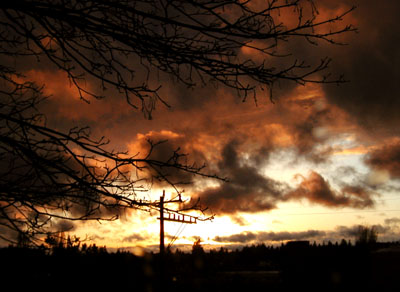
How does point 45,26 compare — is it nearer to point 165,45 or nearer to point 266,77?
point 165,45

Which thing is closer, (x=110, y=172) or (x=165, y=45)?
(x=165, y=45)

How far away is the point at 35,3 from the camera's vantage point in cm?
280

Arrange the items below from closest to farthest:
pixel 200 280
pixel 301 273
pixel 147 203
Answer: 1. pixel 147 203
2. pixel 301 273
3. pixel 200 280

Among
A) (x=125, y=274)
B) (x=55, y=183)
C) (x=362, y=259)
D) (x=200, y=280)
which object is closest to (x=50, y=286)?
(x=125, y=274)

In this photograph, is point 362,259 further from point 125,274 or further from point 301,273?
point 125,274

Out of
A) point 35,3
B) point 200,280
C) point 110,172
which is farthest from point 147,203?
point 200,280

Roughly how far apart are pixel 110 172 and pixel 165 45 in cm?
109

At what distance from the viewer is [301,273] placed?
19438 mm

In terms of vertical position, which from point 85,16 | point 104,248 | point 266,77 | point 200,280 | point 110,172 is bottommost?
point 200,280

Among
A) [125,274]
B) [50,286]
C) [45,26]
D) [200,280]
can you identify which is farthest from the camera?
[200,280]

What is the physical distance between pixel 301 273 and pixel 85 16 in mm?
18947

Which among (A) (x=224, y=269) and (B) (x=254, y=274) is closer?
(B) (x=254, y=274)

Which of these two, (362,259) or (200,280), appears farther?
(200,280)

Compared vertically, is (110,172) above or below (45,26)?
below
